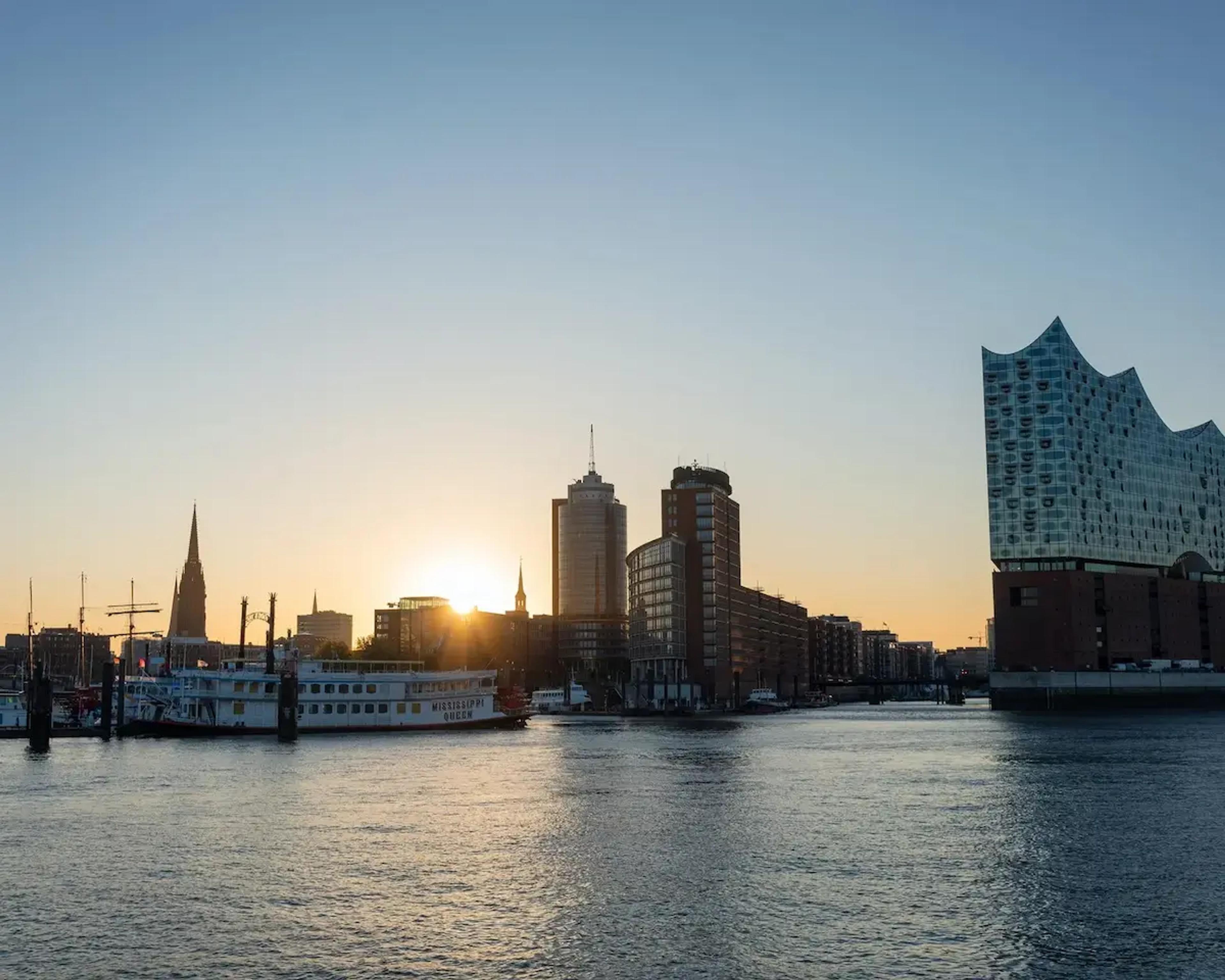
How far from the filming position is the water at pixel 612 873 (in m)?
36.5

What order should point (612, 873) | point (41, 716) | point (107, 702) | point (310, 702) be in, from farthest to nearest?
1. point (310, 702)
2. point (107, 702)
3. point (41, 716)
4. point (612, 873)

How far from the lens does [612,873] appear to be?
164ft

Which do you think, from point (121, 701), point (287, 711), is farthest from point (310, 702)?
point (121, 701)

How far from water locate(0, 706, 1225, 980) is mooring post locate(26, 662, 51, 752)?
2139cm

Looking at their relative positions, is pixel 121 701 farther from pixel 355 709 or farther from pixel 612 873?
pixel 612 873

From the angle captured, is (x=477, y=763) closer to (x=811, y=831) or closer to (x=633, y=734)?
(x=811, y=831)

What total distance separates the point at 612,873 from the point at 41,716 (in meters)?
91.0

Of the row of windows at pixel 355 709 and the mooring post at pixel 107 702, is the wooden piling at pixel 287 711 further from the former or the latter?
the mooring post at pixel 107 702

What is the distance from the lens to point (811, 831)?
204 feet

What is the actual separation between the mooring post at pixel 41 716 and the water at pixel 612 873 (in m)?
21.4

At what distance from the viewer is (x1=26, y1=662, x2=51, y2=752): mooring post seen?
120250 millimetres

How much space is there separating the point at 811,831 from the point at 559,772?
41.6m

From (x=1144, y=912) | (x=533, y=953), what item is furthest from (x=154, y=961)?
(x=1144, y=912)

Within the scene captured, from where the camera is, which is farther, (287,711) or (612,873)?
(287,711)
